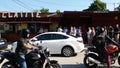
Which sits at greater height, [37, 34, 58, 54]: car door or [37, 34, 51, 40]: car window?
[37, 34, 51, 40]: car window

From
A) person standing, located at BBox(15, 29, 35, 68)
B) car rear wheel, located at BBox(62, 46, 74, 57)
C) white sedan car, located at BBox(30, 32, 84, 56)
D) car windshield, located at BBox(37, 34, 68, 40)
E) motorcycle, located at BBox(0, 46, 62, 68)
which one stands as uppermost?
person standing, located at BBox(15, 29, 35, 68)

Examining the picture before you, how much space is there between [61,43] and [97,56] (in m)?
5.84

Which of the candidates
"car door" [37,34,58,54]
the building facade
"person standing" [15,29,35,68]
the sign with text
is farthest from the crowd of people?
"person standing" [15,29,35,68]

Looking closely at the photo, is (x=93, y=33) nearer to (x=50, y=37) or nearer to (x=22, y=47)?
(x=50, y=37)

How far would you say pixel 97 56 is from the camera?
1289 centimetres

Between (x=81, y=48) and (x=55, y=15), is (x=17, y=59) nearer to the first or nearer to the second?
(x=81, y=48)

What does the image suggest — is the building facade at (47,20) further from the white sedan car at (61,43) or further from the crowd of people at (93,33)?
the white sedan car at (61,43)

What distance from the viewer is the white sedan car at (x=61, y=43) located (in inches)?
730

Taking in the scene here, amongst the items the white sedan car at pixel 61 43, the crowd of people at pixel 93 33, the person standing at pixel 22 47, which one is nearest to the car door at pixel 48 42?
the white sedan car at pixel 61 43

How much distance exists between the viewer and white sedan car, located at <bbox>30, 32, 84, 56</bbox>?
18531 mm

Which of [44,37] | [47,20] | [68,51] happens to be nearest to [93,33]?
[68,51]

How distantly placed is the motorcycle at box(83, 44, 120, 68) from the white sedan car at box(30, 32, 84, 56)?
5.17 meters

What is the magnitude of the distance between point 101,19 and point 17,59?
24.4 metres

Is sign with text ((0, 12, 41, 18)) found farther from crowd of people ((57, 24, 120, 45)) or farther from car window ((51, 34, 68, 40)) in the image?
car window ((51, 34, 68, 40))
